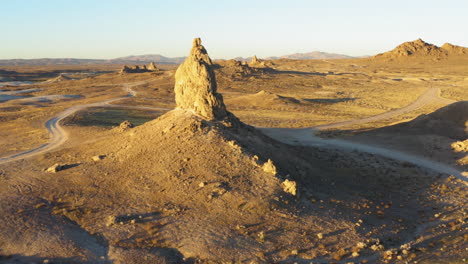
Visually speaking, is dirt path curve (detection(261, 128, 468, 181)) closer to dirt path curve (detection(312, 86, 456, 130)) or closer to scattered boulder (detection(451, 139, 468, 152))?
scattered boulder (detection(451, 139, 468, 152))

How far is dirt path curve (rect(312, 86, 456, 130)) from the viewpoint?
50428 millimetres

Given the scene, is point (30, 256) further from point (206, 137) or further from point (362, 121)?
point (362, 121)

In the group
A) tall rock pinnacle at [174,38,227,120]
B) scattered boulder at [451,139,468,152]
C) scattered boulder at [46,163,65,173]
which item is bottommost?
scattered boulder at [46,163,65,173]

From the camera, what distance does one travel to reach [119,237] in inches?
633

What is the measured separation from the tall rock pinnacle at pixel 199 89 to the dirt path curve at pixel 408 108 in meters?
25.3

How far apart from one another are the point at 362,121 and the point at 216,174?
39.5 metres

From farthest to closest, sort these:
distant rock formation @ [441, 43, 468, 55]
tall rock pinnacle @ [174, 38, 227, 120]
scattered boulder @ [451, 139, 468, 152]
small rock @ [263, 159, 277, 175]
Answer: distant rock formation @ [441, 43, 468, 55], scattered boulder @ [451, 139, 468, 152], tall rock pinnacle @ [174, 38, 227, 120], small rock @ [263, 159, 277, 175]

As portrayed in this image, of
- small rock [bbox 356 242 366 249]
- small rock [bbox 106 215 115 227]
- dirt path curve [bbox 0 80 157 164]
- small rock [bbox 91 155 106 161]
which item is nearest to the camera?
small rock [bbox 356 242 366 249]

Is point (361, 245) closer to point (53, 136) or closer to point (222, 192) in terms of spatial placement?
point (222, 192)

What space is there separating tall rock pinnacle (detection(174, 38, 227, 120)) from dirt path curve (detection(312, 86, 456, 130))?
82.9 feet

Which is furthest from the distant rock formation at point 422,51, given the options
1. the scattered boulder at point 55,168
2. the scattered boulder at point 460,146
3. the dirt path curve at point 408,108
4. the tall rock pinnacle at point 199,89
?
the scattered boulder at point 55,168

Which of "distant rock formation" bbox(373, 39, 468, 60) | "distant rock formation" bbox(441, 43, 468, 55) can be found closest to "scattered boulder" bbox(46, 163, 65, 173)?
"distant rock formation" bbox(373, 39, 468, 60)

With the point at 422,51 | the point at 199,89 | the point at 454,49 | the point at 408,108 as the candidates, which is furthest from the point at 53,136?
the point at 454,49

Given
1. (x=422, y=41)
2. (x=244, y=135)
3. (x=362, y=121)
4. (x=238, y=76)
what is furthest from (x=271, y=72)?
(x=422, y=41)
